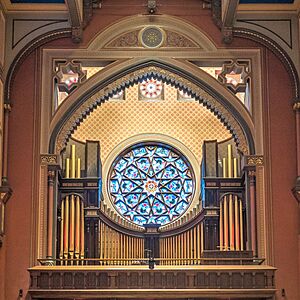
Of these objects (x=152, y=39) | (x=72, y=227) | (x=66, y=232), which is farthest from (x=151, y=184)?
(x=152, y=39)

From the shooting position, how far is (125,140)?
24156 millimetres

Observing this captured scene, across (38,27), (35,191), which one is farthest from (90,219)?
(38,27)

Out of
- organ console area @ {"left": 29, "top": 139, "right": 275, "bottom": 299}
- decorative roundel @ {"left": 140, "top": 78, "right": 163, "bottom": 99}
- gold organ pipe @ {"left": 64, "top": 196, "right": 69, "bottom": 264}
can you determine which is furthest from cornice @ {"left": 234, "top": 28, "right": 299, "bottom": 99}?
decorative roundel @ {"left": 140, "top": 78, "right": 163, "bottom": 99}

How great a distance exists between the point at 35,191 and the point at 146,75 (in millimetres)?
3220

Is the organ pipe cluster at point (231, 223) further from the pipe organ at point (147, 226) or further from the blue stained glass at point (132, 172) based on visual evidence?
the blue stained glass at point (132, 172)

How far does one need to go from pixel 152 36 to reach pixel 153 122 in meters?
5.35

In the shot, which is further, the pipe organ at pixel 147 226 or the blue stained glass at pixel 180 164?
the blue stained glass at pixel 180 164

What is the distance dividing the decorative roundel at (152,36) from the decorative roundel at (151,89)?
550 cm

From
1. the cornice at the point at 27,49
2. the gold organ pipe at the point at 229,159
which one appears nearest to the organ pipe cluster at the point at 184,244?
the gold organ pipe at the point at 229,159

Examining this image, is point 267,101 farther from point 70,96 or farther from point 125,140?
point 125,140

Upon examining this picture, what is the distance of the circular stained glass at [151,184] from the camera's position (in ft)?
78.1

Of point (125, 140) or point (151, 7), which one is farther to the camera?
point (125, 140)

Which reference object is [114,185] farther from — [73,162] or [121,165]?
[73,162]

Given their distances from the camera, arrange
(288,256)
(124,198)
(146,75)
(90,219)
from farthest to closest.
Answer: (124,198), (90,219), (146,75), (288,256)
